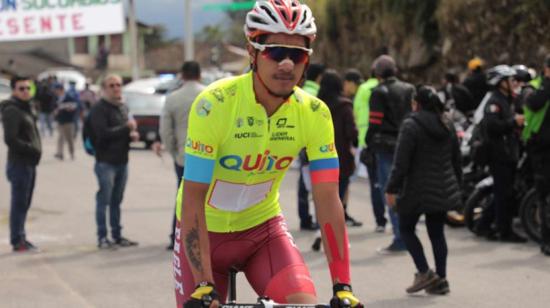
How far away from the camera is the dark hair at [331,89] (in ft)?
38.7

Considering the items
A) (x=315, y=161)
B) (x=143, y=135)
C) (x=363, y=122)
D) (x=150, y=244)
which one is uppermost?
(x=315, y=161)

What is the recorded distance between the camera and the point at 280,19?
4.64 metres

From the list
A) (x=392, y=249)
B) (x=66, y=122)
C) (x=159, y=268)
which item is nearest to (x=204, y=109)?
(x=159, y=268)

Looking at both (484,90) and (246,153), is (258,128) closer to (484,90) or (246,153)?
(246,153)

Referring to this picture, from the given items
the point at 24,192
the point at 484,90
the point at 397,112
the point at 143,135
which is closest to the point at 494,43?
the point at 484,90

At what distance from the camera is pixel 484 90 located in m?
17.2

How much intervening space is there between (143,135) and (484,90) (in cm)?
1157

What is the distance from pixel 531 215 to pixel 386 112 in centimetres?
186

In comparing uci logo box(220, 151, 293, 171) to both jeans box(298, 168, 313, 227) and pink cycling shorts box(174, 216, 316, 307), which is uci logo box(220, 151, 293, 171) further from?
jeans box(298, 168, 313, 227)

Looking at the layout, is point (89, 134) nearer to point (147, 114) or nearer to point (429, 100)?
point (429, 100)

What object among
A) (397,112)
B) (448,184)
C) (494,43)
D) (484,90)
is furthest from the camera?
(494,43)

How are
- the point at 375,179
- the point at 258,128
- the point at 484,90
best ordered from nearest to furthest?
the point at 258,128 → the point at 375,179 → the point at 484,90

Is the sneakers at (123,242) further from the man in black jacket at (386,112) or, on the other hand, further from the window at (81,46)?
the window at (81,46)

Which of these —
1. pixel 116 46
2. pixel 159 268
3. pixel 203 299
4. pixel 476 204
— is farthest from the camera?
pixel 116 46
